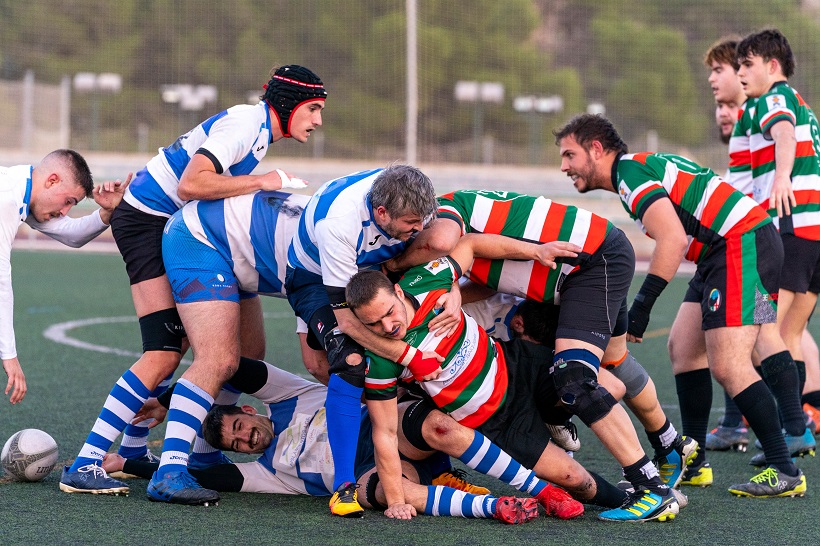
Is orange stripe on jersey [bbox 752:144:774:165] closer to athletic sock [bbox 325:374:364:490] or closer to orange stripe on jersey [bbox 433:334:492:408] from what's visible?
orange stripe on jersey [bbox 433:334:492:408]

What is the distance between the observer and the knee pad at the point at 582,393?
4.28 metres

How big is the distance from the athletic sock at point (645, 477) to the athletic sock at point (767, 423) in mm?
814

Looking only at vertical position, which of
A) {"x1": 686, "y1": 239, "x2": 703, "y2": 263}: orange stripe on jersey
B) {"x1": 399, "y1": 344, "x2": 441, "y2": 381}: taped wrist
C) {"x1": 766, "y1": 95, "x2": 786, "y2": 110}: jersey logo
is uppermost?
{"x1": 766, "y1": 95, "x2": 786, "y2": 110}: jersey logo

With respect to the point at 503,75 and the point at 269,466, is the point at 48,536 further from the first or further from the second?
the point at 503,75

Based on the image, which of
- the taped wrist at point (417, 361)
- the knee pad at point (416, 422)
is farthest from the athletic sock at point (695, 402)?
the taped wrist at point (417, 361)

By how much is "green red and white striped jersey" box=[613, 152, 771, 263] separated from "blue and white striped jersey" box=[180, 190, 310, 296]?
1.58 metres

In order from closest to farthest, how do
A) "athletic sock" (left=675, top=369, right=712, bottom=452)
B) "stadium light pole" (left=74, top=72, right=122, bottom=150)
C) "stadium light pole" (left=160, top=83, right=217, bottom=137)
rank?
1. "athletic sock" (left=675, top=369, right=712, bottom=452)
2. "stadium light pole" (left=160, top=83, right=217, bottom=137)
3. "stadium light pole" (left=74, top=72, right=122, bottom=150)

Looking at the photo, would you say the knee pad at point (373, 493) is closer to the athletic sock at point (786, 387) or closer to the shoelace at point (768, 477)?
the shoelace at point (768, 477)

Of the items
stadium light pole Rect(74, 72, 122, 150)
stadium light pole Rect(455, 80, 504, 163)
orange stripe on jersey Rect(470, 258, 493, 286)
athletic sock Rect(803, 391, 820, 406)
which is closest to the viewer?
orange stripe on jersey Rect(470, 258, 493, 286)

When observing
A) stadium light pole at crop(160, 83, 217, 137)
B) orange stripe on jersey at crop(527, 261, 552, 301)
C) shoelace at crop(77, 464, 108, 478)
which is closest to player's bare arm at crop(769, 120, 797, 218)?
orange stripe on jersey at crop(527, 261, 552, 301)

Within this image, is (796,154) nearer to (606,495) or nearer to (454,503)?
(606,495)

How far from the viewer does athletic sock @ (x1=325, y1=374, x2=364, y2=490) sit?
14.1ft

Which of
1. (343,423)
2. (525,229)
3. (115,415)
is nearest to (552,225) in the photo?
(525,229)

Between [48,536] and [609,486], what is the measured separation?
2298mm
